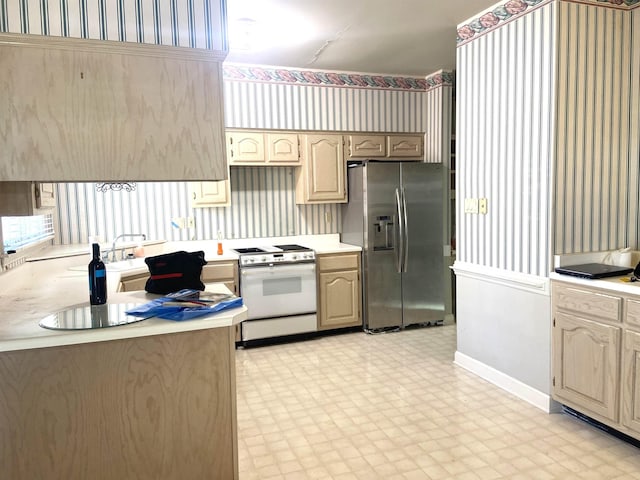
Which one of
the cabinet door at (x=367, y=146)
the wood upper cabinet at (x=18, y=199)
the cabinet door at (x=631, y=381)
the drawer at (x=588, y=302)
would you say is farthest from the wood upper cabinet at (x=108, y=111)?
the cabinet door at (x=367, y=146)

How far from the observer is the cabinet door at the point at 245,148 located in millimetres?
4531

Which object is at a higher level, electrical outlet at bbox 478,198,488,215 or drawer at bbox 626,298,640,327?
electrical outlet at bbox 478,198,488,215

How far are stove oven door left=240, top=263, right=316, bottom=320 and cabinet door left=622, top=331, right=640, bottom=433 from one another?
269 centimetres

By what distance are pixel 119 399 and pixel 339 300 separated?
3004mm

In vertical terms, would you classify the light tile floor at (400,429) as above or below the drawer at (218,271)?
below

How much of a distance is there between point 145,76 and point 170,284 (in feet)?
3.53

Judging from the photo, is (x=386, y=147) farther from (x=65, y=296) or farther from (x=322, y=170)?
(x=65, y=296)

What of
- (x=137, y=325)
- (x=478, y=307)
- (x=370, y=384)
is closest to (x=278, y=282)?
(x=370, y=384)

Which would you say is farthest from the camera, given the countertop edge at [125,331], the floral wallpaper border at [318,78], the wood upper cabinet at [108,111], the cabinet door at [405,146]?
the cabinet door at [405,146]

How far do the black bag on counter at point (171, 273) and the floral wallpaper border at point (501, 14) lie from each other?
8.52 ft

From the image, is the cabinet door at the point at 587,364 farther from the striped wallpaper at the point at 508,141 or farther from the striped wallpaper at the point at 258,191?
the striped wallpaper at the point at 258,191

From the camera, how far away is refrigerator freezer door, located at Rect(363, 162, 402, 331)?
15.3ft

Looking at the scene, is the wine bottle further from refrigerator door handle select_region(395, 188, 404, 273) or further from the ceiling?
refrigerator door handle select_region(395, 188, 404, 273)

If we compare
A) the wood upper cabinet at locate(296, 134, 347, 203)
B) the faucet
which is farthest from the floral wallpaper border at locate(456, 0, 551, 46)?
the faucet
